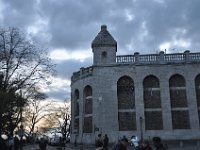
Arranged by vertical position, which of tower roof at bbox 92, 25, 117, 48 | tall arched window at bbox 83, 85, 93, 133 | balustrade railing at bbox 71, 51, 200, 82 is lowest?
tall arched window at bbox 83, 85, 93, 133

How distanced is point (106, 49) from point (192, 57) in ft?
34.9

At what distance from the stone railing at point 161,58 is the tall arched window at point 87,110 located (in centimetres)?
586

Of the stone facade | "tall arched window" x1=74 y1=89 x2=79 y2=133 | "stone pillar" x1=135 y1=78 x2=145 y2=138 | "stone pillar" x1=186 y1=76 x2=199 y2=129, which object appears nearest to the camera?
"stone pillar" x1=186 y1=76 x2=199 y2=129

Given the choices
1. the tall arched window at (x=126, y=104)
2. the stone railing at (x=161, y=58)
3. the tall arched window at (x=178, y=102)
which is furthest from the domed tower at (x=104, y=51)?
the tall arched window at (x=178, y=102)

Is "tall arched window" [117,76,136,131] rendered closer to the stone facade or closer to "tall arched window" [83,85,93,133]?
the stone facade

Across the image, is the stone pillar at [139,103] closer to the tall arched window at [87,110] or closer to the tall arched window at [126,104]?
the tall arched window at [126,104]

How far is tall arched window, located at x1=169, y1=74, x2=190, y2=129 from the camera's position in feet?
127

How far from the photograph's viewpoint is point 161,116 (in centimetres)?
3897

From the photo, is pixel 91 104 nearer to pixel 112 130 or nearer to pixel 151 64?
pixel 112 130

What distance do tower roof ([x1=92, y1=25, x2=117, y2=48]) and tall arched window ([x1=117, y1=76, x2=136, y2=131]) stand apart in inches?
189

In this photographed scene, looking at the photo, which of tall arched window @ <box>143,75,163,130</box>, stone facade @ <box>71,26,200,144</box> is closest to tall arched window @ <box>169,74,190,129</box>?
stone facade @ <box>71,26,200,144</box>

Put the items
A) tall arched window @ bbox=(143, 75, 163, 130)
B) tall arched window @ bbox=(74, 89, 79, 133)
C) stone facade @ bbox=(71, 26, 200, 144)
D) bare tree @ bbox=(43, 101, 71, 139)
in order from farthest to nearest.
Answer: bare tree @ bbox=(43, 101, 71, 139)
tall arched window @ bbox=(74, 89, 79, 133)
tall arched window @ bbox=(143, 75, 163, 130)
stone facade @ bbox=(71, 26, 200, 144)

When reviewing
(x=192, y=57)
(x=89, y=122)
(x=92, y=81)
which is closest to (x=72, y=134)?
(x=89, y=122)

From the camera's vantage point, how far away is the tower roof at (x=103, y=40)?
41.0 m
